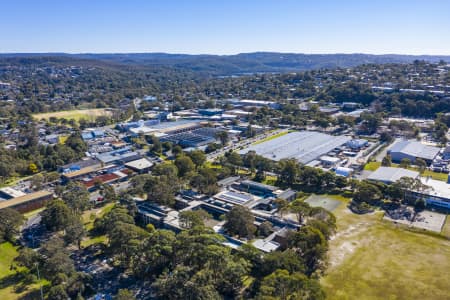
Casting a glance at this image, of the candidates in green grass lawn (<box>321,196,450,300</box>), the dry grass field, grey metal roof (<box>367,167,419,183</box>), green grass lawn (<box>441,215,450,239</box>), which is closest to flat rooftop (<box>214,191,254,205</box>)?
green grass lawn (<box>321,196,450,300</box>)

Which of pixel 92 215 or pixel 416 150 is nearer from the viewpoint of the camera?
pixel 92 215

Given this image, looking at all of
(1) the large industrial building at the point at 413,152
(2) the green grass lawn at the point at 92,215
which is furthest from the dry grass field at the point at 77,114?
(1) the large industrial building at the point at 413,152

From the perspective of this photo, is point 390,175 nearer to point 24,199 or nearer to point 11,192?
point 24,199

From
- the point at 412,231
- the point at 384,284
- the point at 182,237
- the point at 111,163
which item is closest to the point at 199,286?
the point at 182,237

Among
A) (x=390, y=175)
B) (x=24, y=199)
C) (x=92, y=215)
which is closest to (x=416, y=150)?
(x=390, y=175)

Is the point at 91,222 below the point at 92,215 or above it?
below

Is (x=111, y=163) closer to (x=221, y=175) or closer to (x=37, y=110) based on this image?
(x=221, y=175)

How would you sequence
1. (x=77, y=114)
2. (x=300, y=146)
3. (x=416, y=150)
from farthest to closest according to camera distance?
(x=77, y=114) < (x=300, y=146) < (x=416, y=150)
